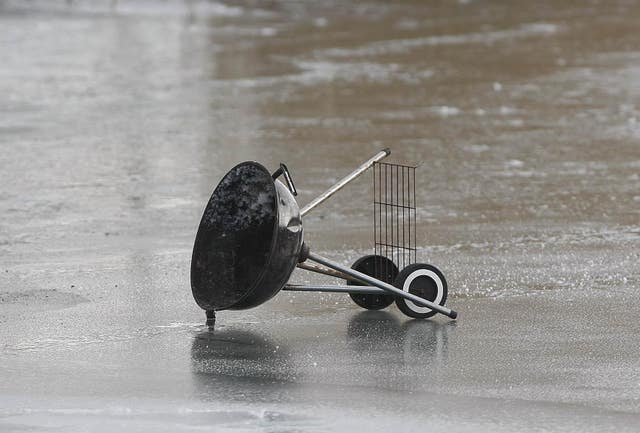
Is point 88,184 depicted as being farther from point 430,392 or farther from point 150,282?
point 430,392

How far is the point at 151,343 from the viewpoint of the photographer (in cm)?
736

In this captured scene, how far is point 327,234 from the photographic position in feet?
33.8

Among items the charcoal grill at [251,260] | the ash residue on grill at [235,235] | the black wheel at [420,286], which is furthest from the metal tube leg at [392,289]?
the ash residue on grill at [235,235]

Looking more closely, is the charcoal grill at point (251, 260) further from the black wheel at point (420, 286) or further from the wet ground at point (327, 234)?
the wet ground at point (327, 234)

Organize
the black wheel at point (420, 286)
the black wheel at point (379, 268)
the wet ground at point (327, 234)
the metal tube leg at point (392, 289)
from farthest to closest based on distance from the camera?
the black wheel at point (379, 268)
the black wheel at point (420, 286)
the metal tube leg at point (392, 289)
the wet ground at point (327, 234)

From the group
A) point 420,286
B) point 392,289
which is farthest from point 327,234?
point 392,289

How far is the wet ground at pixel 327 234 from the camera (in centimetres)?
635

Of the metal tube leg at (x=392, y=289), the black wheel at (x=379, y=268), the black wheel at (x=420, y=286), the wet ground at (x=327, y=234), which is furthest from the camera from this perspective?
the black wheel at (x=379, y=268)

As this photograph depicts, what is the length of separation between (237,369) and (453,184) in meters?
5.75

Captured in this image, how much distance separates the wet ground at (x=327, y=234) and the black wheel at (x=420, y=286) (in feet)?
0.27

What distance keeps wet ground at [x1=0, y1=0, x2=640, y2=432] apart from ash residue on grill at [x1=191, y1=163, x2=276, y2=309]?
24 centimetres

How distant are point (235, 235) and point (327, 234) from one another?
2476mm

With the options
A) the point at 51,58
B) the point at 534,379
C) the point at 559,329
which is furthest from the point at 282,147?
the point at 51,58

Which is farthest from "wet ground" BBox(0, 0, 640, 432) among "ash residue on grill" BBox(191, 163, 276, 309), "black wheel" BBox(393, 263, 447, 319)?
"ash residue on grill" BBox(191, 163, 276, 309)
